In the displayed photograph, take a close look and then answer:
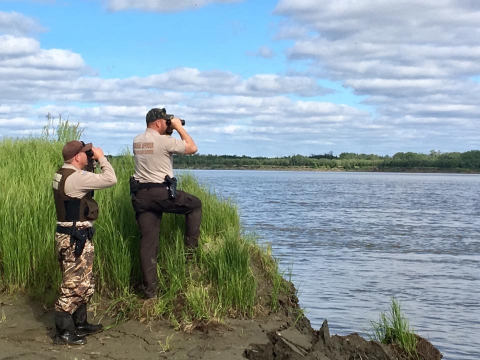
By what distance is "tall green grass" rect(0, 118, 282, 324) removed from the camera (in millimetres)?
7918

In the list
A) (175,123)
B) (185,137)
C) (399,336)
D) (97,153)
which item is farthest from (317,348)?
(97,153)

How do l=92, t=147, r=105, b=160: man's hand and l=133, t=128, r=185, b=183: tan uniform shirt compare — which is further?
l=133, t=128, r=185, b=183: tan uniform shirt

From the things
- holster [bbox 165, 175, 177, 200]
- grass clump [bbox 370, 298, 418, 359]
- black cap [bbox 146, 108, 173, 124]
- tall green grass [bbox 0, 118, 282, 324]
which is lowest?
grass clump [bbox 370, 298, 418, 359]

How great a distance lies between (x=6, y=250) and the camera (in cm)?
864

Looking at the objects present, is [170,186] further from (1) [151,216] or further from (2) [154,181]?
(1) [151,216]

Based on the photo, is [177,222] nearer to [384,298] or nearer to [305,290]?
[305,290]

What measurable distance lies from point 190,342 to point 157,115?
102 inches

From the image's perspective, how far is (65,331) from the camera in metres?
7.22

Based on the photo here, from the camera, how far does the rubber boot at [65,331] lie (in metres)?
7.20

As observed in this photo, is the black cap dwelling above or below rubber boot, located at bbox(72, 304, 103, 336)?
above

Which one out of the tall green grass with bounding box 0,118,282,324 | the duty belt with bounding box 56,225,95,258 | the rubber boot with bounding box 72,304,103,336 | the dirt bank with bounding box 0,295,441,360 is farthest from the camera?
the tall green grass with bounding box 0,118,282,324

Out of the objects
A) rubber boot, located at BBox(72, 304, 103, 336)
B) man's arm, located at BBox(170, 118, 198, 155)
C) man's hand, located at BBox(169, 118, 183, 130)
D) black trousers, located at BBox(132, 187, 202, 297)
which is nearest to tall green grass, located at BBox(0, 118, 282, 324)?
black trousers, located at BBox(132, 187, 202, 297)

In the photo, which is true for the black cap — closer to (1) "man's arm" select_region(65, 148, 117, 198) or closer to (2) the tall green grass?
(1) "man's arm" select_region(65, 148, 117, 198)

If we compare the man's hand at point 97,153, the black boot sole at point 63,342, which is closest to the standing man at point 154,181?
the man's hand at point 97,153
